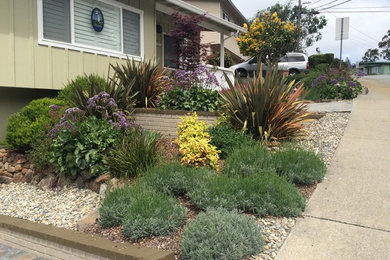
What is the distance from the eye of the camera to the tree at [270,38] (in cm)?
2070

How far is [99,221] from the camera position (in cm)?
413

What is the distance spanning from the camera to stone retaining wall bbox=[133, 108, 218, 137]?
6.85m

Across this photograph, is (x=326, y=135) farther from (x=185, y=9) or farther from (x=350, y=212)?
(x=185, y=9)

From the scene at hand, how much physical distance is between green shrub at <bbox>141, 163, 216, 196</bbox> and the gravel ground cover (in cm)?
78

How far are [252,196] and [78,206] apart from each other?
8.24 feet

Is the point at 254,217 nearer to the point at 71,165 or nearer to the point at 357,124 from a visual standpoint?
the point at 71,165

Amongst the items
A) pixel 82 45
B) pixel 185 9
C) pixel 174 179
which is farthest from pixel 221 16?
pixel 174 179

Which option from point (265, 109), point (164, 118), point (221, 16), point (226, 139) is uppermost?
point (221, 16)

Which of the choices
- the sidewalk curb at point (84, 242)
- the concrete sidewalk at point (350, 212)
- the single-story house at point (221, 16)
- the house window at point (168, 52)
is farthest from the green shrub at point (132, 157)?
the single-story house at point (221, 16)

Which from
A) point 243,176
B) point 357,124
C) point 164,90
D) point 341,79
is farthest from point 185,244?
point 341,79

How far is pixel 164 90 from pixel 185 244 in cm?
519

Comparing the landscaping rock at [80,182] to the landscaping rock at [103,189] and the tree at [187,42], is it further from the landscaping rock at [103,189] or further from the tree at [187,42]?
the tree at [187,42]

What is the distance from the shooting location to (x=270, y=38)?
2078cm

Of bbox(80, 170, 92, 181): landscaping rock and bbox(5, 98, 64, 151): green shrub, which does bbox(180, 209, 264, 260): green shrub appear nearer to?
bbox(80, 170, 92, 181): landscaping rock
